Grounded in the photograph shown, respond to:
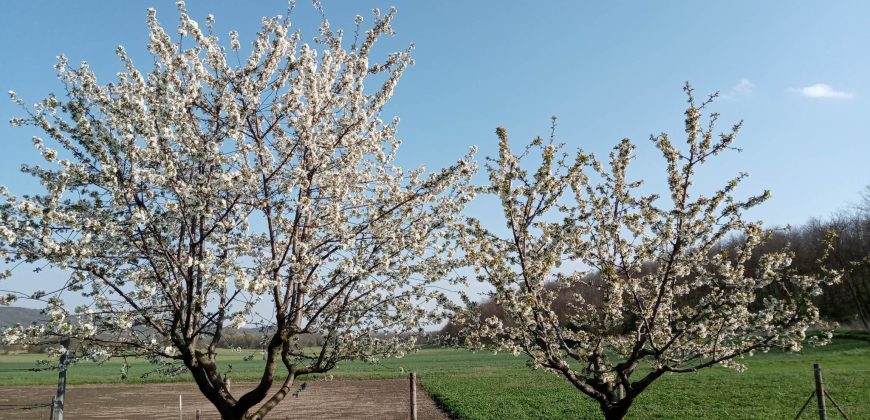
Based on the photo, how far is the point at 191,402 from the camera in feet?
94.3

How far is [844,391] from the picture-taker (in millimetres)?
23047

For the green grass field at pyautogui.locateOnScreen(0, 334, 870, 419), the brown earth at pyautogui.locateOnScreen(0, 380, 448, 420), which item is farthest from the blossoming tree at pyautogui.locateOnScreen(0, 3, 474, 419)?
the brown earth at pyautogui.locateOnScreen(0, 380, 448, 420)

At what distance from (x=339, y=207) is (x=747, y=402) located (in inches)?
800

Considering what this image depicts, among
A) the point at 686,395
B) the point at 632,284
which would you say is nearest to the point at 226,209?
the point at 632,284

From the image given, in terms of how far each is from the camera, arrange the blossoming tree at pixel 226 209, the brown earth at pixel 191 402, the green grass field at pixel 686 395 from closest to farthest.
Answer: the blossoming tree at pixel 226 209, the green grass field at pixel 686 395, the brown earth at pixel 191 402

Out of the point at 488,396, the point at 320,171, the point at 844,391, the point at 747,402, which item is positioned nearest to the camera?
the point at 320,171

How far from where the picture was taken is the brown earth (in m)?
23.4

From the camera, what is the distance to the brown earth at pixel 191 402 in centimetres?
2341

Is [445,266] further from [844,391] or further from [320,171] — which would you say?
[844,391]

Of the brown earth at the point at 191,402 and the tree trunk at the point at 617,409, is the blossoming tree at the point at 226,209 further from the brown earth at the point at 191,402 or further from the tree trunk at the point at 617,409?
the brown earth at the point at 191,402

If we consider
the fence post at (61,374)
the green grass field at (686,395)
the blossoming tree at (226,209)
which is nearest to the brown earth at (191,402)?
the green grass field at (686,395)

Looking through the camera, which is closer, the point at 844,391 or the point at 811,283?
the point at 811,283

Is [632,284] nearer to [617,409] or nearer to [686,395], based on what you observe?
[617,409]

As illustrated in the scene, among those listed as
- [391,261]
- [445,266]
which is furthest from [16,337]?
[445,266]
